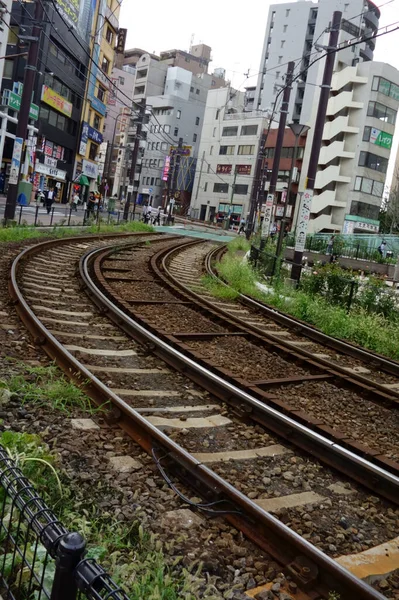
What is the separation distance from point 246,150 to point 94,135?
2857 centimetres

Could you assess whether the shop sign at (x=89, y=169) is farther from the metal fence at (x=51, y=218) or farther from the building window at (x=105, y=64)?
the metal fence at (x=51, y=218)

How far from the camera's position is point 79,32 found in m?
50.4

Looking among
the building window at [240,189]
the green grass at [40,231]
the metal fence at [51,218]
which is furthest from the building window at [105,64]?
the green grass at [40,231]

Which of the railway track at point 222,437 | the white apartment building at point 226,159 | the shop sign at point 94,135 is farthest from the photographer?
the white apartment building at point 226,159

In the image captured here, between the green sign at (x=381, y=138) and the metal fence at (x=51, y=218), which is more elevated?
the green sign at (x=381, y=138)

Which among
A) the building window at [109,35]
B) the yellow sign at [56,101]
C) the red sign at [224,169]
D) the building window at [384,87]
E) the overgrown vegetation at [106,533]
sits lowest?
the overgrown vegetation at [106,533]

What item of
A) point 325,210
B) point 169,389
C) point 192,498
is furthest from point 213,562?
point 325,210

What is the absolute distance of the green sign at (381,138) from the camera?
195ft

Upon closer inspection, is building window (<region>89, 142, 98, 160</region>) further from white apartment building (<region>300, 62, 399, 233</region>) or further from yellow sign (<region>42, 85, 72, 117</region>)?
white apartment building (<region>300, 62, 399, 233</region>)

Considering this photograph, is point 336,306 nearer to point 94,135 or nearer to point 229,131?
point 94,135

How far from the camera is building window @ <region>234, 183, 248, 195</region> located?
81.4 meters

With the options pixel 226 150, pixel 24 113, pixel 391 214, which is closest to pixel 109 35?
pixel 226 150

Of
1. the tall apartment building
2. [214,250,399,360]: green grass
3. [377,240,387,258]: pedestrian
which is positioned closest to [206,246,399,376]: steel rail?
[214,250,399,360]: green grass

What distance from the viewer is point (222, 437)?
16.5 feet
